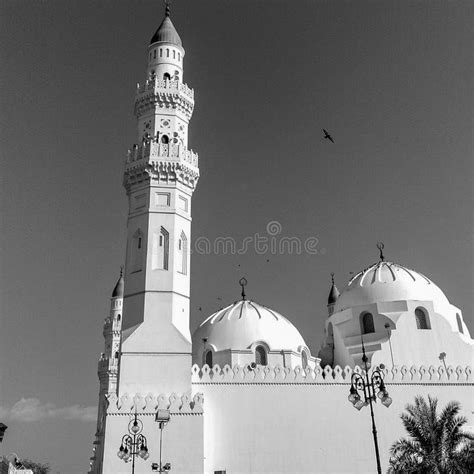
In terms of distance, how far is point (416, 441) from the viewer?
1568cm

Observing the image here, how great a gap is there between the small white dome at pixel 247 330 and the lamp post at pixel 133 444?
7544mm

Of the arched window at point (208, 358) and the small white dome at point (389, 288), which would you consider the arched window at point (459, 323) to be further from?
the arched window at point (208, 358)

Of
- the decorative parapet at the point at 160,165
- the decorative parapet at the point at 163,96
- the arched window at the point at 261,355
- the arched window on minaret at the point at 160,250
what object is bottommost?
the arched window at the point at 261,355

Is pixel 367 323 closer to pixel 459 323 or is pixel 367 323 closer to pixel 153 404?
pixel 459 323

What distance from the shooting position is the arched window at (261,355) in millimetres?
23891

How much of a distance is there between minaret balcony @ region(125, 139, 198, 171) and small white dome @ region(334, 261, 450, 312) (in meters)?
10.7

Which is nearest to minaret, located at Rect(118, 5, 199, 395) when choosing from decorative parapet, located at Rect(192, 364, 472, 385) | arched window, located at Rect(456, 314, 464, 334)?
decorative parapet, located at Rect(192, 364, 472, 385)

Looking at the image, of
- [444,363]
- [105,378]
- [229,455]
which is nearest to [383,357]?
[444,363]

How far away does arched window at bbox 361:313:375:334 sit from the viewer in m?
25.4

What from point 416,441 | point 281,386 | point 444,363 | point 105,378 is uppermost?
point 105,378

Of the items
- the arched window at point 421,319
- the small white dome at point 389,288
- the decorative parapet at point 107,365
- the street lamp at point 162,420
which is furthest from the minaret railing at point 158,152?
the decorative parapet at point 107,365

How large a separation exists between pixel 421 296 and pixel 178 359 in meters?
13.0

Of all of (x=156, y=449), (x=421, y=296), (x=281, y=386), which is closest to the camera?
(x=156, y=449)

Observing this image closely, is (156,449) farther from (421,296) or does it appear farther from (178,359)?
(421,296)
